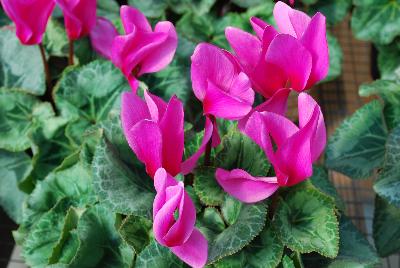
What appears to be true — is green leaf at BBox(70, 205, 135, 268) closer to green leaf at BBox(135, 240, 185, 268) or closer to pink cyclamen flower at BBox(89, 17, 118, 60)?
green leaf at BBox(135, 240, 185, 268)

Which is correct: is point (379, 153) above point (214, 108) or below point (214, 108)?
below

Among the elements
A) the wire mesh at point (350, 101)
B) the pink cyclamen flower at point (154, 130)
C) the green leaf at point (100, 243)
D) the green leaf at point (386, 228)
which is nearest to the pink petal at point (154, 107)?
the pink cyclamen flower at point (154, 130)

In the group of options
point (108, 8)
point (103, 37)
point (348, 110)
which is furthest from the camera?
point (348, 110)

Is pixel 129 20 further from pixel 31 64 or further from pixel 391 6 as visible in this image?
pixel 391 6

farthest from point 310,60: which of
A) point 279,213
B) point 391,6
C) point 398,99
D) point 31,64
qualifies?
point 391,6

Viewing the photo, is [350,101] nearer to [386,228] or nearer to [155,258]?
[386,228]

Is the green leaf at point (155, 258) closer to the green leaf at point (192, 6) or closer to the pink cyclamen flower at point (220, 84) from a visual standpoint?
the pink cyclamen flower at point (220, 84)

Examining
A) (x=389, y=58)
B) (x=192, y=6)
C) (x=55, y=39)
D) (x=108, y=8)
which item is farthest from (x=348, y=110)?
(x=55, y=39)

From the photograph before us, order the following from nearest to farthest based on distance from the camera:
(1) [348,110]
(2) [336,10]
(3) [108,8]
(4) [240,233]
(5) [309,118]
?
(5) [309,118], (4) [240,233], (3) [108,8], (2) [336,10], (1) [348,110]
